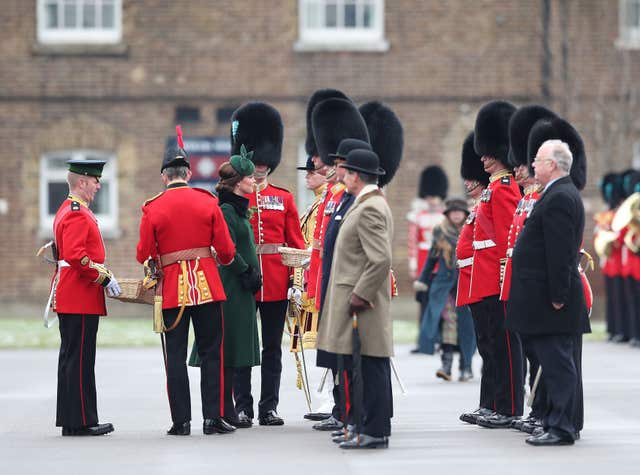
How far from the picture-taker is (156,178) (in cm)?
2444

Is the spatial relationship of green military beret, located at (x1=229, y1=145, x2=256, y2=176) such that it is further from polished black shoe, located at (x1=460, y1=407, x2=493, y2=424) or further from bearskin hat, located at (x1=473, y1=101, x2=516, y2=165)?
polished black shoe, located at (x1=460, y1=407, x2=493, y2=424)

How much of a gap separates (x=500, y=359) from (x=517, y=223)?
1.02 metres

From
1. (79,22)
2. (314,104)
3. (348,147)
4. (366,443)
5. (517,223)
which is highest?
(79,22)

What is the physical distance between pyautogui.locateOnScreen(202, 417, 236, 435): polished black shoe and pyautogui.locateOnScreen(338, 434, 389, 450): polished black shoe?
1.13 metres

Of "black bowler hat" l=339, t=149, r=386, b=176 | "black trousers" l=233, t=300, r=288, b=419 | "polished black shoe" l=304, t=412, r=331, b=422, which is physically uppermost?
"black bowler hat" l=339, t=149, r=386, b=176

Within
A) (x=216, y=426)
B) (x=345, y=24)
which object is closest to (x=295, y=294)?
(x=216, y=426)

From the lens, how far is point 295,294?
1086cm

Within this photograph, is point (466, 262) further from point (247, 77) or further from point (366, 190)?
point (247, 77)

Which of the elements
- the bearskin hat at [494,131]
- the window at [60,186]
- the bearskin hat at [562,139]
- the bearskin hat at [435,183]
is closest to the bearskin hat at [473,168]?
the bearskin hat at [494,131]

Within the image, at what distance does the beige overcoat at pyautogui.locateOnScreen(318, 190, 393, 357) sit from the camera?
922 cm

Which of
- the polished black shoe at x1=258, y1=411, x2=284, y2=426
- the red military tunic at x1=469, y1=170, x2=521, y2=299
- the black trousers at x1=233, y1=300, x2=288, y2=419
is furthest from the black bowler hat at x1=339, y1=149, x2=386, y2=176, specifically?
the polished black shoe at x1=258, y1=411, x2=284, y2=426

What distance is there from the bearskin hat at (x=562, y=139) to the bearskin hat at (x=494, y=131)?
0.58m

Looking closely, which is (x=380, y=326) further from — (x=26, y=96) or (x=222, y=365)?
(x=26, y=96)

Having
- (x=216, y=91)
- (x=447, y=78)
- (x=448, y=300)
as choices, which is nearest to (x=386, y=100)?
(x=447, y=78)
